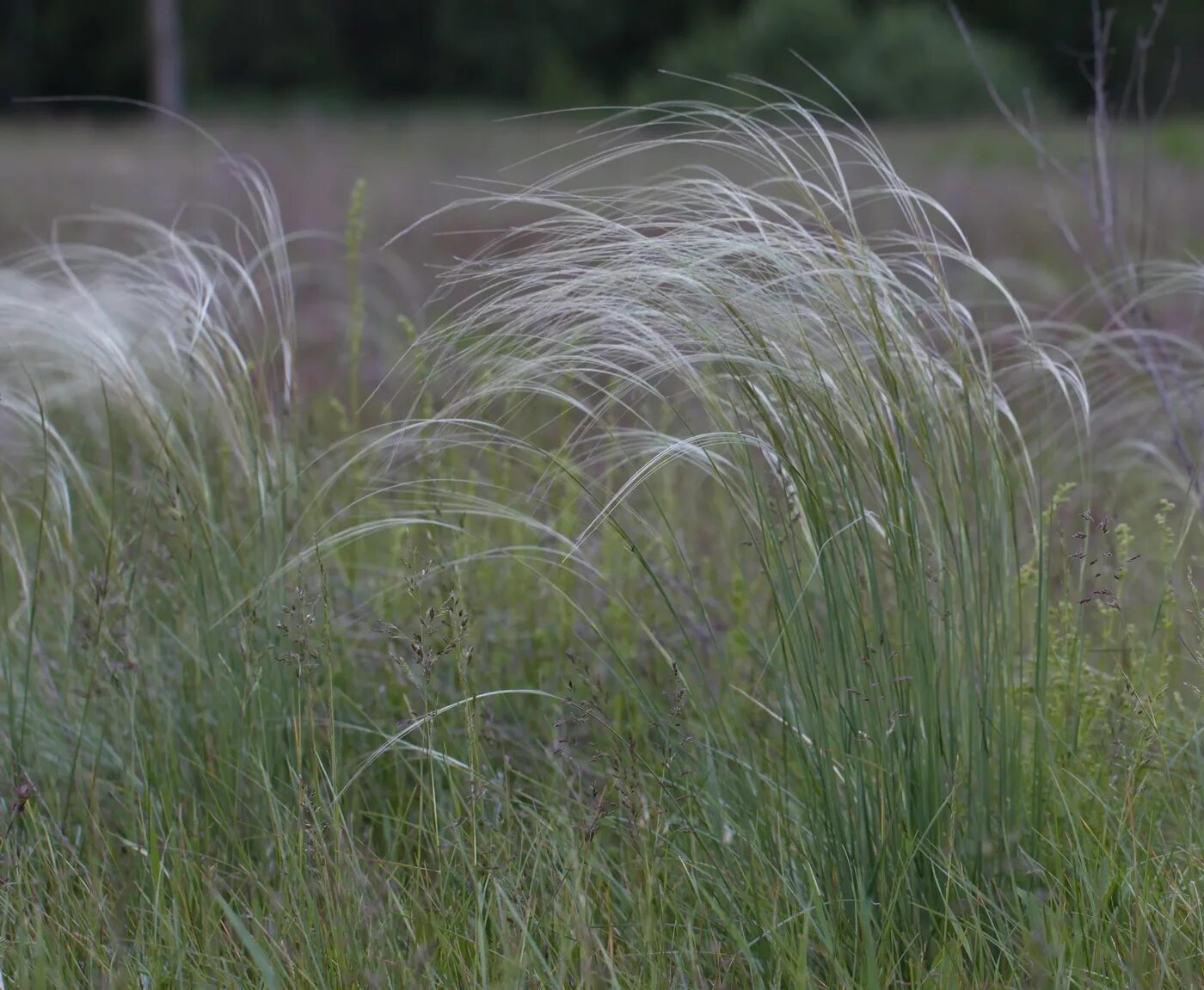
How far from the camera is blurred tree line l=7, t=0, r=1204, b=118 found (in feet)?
83.4

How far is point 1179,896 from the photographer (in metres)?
1.42

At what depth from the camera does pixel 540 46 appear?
102 ft

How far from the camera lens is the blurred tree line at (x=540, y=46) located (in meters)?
25.4

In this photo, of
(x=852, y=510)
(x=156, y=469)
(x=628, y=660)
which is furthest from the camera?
(x=628, y=660)

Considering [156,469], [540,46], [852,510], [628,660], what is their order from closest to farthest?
[852,510] → [156,469] → [628,660] → [540,46]

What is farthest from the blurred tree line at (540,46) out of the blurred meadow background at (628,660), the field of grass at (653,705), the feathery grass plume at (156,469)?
the field of grass at (653,705)

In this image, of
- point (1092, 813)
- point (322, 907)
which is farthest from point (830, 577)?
point (322, 907)

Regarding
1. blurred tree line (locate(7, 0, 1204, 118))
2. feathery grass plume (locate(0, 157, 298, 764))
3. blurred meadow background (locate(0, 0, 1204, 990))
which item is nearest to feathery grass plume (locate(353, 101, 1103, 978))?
blurred meadow background (locate(0, 0, 1204, 990))

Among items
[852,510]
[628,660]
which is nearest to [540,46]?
[628,660]

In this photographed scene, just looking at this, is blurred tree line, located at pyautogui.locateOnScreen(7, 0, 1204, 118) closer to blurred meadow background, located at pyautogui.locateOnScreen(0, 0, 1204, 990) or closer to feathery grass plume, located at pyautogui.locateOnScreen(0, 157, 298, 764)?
feathery grass plume, located at pyautogui.locateOnScreen(0, 157, 298, 764)

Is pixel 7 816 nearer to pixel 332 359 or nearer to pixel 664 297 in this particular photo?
pixel 664 297

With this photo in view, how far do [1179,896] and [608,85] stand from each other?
3062cm

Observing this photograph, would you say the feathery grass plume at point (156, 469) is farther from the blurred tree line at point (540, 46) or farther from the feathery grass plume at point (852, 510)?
the blurred tree line at point (540, 46)

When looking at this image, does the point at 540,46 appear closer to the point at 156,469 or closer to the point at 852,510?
the point at 156,469
